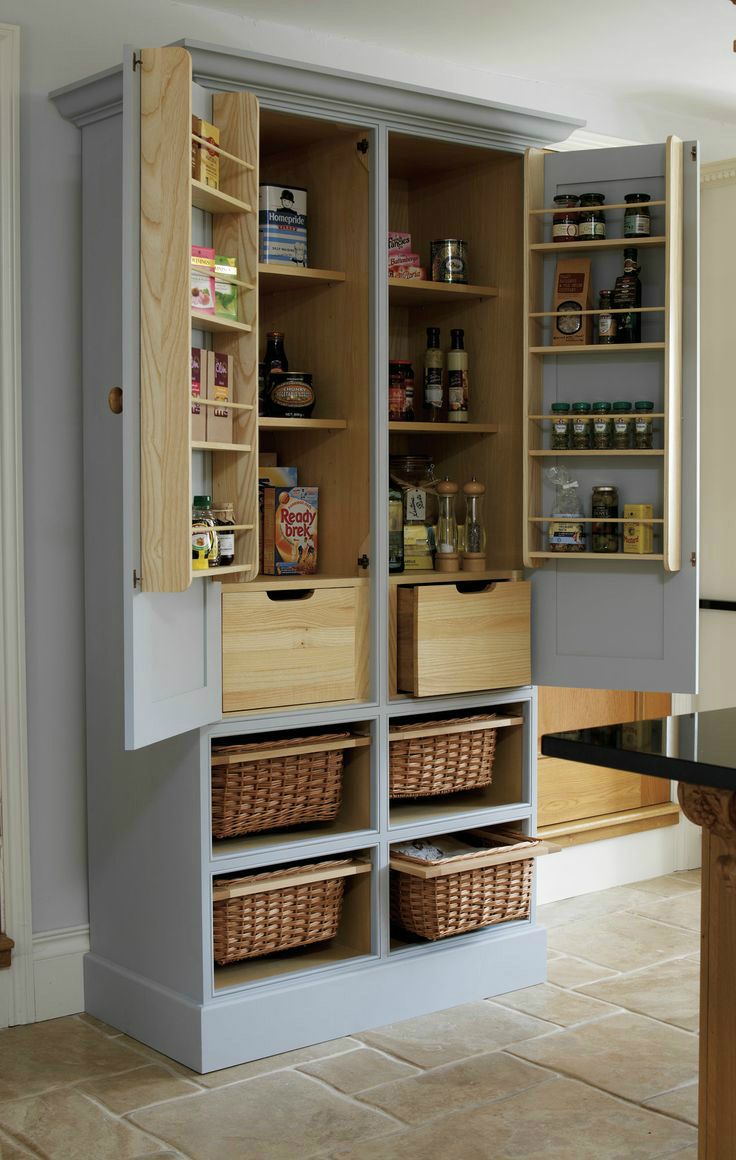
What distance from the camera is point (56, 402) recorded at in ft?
10.3

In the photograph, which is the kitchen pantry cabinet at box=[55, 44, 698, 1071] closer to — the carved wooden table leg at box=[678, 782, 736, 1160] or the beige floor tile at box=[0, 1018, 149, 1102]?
the beige floor tile at box=[0, 1018, 149, 1102]

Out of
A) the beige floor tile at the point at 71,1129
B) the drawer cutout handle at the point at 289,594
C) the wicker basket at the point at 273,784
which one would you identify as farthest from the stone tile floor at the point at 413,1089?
the drawer cutout handle at the point at 289,594

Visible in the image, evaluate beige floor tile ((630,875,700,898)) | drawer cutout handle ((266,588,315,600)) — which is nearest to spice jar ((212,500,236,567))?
drawer cutout handle ((266,588,315,600))

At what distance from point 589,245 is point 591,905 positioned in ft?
7.03

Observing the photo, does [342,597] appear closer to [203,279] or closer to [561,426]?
[561,426]

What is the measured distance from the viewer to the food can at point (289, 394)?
125 inches

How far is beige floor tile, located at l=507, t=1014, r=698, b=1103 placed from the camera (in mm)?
2801

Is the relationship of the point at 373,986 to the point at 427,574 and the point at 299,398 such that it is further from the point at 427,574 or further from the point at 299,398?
the point at 299,398

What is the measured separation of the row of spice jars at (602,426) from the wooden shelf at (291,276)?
2.25ft

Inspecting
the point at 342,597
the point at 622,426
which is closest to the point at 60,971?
the point at 342,597

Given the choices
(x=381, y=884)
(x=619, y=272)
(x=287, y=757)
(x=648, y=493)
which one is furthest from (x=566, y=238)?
(x=381, y=884)

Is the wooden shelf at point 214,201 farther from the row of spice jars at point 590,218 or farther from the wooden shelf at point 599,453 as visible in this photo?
the wooden shelf at point 599,453

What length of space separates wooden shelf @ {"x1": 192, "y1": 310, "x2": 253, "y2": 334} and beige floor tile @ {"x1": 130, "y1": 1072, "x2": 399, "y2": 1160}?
1676 mm

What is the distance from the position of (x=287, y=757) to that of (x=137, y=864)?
46 cm
